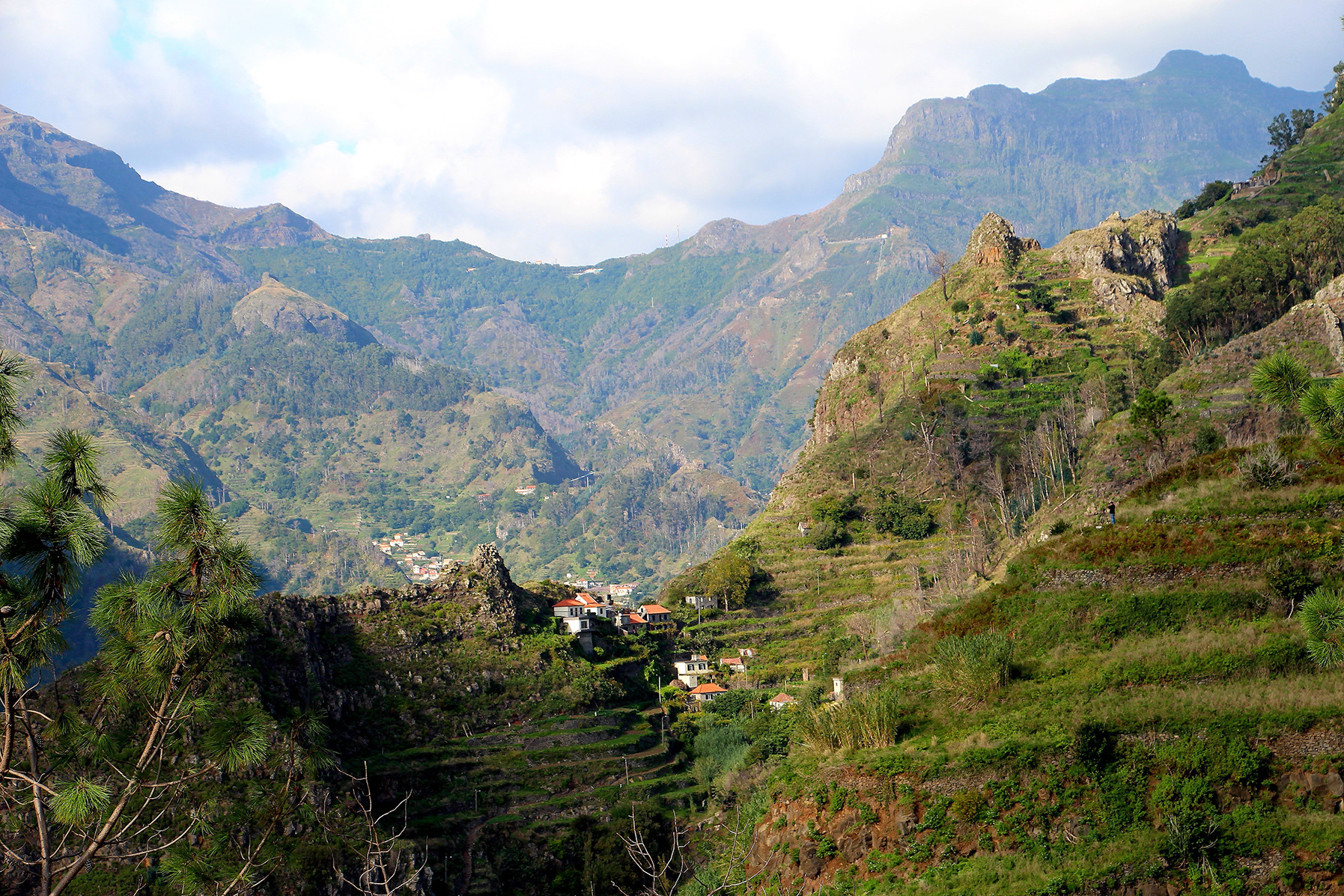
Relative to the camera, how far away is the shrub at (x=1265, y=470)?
1523 inches

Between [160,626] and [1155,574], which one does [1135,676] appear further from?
[160,626]

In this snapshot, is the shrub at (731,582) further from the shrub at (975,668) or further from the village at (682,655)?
the shrub at (975,668)

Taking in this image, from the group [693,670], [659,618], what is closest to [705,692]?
[693,670]

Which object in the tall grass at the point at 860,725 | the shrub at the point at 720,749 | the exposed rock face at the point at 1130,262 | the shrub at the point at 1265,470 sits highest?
the exposed rock face at the point at 1130,262

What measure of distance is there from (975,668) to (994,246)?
97.9 meters

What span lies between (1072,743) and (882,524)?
64681 mm

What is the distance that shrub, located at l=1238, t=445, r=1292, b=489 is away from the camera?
1523 inches

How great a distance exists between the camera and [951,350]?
366 feet

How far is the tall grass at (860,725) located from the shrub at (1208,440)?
34274 millimetres

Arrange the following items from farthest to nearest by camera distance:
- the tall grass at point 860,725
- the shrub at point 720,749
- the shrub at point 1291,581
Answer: the shrub at point 720,749 < the tall grass at point 860,725 < the shrub at point 1291,581

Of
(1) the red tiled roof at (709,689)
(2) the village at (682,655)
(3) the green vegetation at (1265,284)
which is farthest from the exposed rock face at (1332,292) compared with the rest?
(1) the red tiled roof at (709,689)

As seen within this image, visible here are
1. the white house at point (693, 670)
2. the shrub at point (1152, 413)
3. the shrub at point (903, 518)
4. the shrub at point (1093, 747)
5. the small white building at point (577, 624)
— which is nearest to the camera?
the shrub at point (1093, 747)

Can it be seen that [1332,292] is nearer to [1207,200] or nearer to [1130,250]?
[1130,250]

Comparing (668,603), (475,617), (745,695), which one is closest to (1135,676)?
(745,695)
